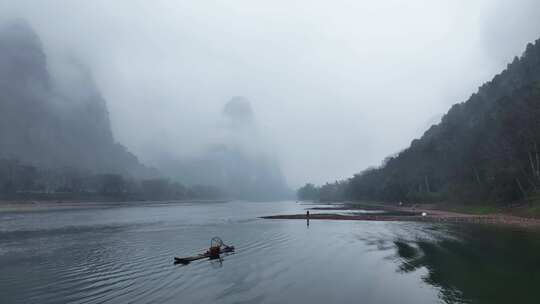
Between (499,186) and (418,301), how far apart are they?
81.9m

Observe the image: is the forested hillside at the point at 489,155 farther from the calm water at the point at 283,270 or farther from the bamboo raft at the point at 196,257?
the bamboo raft at the point at 196,257

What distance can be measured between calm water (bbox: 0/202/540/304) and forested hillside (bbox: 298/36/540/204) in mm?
39410

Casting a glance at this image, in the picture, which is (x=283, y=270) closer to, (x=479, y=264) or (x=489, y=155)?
(x=479, y=264)

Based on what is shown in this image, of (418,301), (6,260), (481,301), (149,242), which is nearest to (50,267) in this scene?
(6,260)

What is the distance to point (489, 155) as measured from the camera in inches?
4035

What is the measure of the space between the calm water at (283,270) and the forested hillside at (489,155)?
129ft

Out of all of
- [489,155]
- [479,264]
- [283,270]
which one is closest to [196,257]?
[283,270]

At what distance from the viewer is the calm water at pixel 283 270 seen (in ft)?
86.6

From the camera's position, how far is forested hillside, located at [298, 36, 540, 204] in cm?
8738

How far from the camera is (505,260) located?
36.7m

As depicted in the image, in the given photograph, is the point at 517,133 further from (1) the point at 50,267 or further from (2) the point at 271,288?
(1) the point at 50,267

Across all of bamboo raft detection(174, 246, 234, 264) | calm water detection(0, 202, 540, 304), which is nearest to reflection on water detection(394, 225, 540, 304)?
calm water detection(0, 202, 540, 304)

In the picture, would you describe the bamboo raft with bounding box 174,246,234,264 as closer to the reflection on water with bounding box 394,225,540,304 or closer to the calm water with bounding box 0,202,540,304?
the calm water with bounding box 0,202,540,304

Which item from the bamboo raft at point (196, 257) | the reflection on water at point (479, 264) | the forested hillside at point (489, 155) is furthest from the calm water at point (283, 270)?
the forested hillside at point (489, 155)
